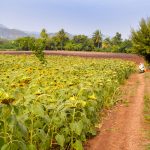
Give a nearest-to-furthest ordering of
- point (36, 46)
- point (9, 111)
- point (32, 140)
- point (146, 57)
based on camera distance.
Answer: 1. point (9, 111)
2. point (32, 140)
3. point (36, 46)
4. point (146, 57)

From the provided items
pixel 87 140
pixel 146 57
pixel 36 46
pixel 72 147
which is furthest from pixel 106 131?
pixel 146 57

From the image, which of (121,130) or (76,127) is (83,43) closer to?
(121,130)

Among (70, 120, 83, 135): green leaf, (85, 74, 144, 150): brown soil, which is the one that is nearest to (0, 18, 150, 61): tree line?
(85, 74, 144, 150): brown soil

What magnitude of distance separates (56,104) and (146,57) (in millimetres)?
32200

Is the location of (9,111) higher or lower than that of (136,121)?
higher

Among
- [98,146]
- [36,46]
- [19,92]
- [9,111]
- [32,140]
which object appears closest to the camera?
[9,111]

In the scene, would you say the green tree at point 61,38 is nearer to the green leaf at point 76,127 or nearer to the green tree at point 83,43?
the green tree at point 83,43

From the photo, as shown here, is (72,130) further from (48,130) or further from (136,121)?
(136,121)

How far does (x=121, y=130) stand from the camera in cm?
1022

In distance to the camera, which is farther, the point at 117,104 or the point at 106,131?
the point at 117,104

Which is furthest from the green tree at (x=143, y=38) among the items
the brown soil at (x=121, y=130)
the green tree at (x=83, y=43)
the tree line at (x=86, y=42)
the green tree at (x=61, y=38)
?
the green tree at (x=61, y=38)

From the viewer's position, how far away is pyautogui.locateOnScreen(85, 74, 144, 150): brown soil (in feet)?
28.7

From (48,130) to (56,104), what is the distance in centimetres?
49

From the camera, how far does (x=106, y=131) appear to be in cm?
1011
